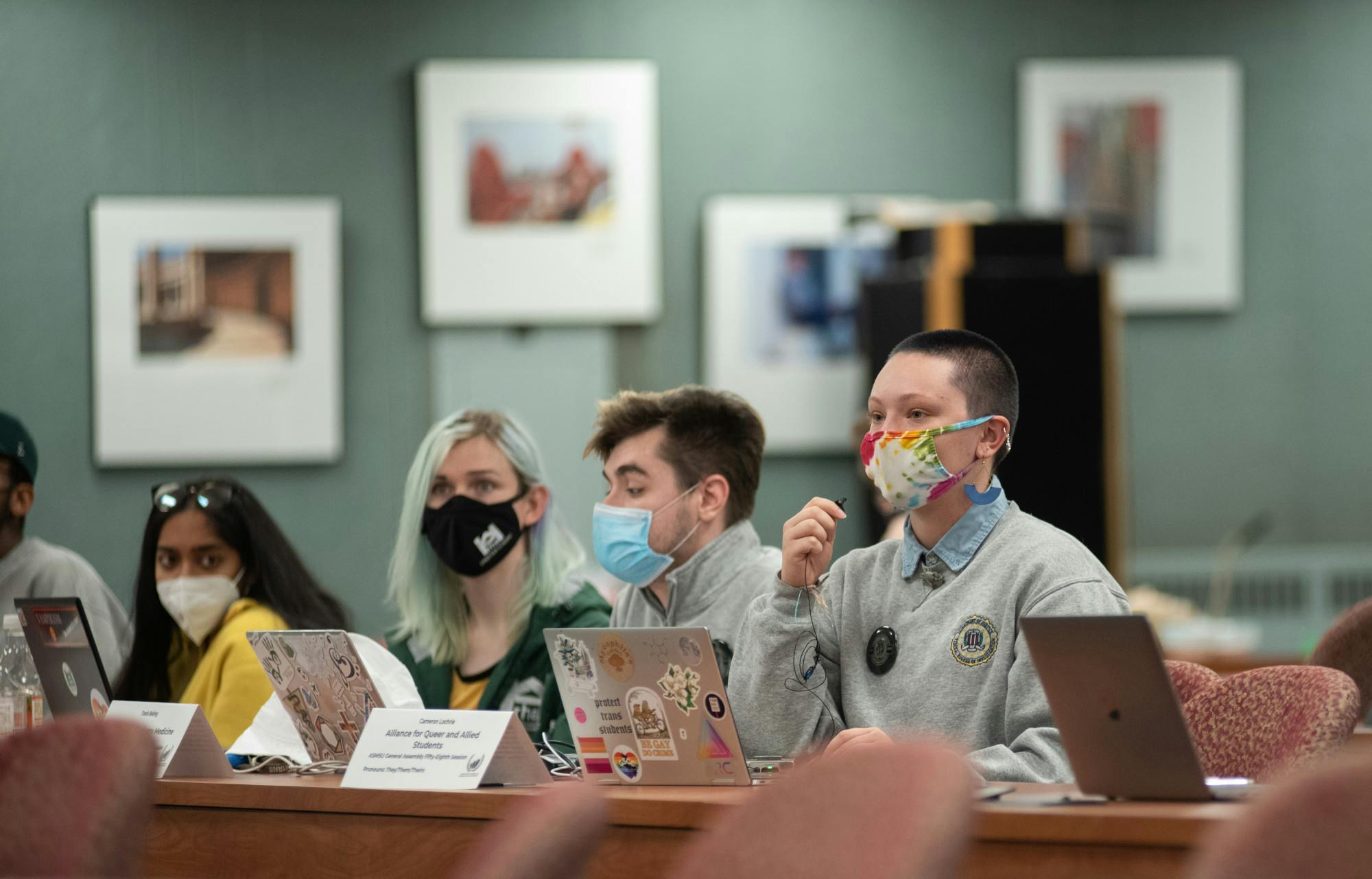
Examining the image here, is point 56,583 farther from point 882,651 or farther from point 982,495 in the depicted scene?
point 982,495

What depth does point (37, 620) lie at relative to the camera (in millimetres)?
2684

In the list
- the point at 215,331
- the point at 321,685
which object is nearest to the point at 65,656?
the point at 321,685

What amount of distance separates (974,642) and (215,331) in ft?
13.6

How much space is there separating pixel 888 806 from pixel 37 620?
201 centimetres

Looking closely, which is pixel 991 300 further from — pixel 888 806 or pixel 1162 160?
pixel 888 806

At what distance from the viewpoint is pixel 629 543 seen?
9.16ft

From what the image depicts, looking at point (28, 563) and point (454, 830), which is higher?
point (28, 563)

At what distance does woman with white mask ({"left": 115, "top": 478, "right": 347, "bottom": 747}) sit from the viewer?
3.05 metres

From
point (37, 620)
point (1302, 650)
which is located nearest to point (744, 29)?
point (1302, 650)

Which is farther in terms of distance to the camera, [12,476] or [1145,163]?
[1145,163]

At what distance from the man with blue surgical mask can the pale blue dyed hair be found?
0.20 metres

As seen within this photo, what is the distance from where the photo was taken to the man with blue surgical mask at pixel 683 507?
109 inches

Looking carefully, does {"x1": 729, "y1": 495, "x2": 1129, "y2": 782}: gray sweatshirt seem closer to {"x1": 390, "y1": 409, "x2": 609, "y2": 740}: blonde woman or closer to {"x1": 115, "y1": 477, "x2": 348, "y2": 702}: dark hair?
{"x1": 390, "y1": 409, "x2": 609, "y2": 740}: blonde woman

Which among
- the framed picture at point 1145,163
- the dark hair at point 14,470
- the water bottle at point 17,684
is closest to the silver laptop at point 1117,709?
the water bottle at point 17,684
